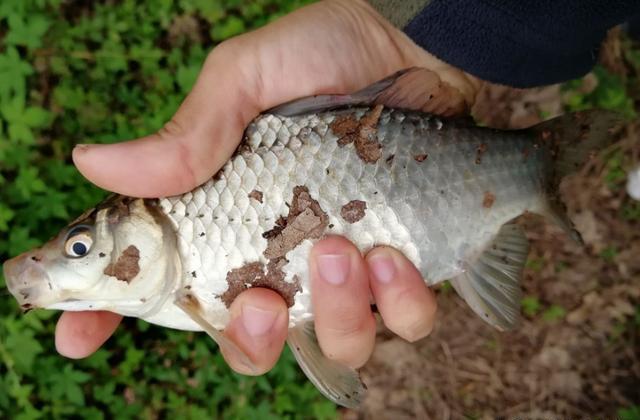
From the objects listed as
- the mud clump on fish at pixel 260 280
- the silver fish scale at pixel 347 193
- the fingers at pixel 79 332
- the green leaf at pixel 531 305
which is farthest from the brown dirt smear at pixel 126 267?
the green leaf at pixel 531 305

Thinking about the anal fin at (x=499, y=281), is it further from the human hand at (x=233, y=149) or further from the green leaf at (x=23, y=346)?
the green leaf at (x=23, y=346)

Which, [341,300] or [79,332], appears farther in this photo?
[79,332]

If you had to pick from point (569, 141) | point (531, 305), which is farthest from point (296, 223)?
point (531, 305)

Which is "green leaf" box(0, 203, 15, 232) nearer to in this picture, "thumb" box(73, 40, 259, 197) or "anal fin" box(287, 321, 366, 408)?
"thumb" box(73, 40, 259, 197)

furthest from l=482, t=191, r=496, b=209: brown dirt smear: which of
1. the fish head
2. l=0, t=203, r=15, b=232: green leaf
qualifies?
l=0, t=203, r=15, b=232: green leaf

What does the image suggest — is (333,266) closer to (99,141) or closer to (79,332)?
(79,332)
